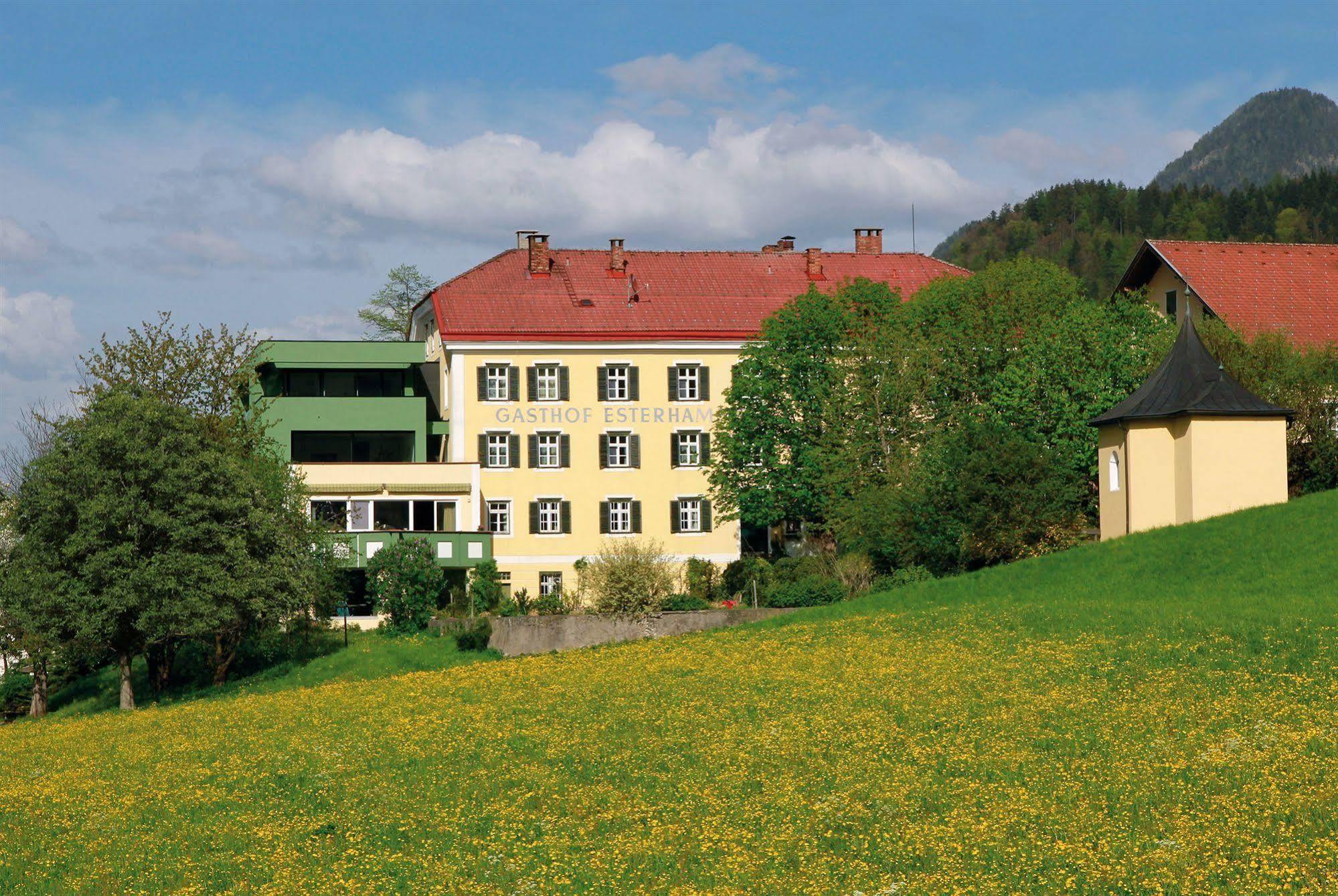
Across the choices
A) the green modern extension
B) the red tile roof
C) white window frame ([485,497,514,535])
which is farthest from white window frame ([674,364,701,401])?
the green modern extension

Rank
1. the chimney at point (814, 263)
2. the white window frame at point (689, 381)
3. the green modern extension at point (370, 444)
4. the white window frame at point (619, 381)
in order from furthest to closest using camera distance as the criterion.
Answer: the chimney at point (814, 263)
the white window frame at point (689, 381)
the white window frame at point (619, 381)
the green modern extension at point (370, 444)

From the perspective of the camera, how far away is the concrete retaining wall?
47.2 meters

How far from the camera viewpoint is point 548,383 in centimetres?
6462

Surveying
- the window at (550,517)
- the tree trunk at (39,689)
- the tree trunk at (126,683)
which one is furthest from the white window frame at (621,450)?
the tree trunk at (126,683)

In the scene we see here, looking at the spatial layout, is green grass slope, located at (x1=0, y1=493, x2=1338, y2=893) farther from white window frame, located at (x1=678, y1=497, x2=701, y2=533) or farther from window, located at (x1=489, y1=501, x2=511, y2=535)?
white window frame, located at (x1=678, y1=497, x2=701, y2=533)

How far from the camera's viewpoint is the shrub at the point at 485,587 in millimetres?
54219

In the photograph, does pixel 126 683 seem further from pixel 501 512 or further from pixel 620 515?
pixel 620 515

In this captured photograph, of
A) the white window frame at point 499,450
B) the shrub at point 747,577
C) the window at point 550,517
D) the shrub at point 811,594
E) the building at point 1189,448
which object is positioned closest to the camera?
the building at point 1189,448

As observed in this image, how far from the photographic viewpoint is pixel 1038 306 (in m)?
60.6

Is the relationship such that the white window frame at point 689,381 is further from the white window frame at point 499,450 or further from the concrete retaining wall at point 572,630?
the concrete retaining wall at point 572,630

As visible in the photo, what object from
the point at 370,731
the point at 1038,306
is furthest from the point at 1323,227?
the point at 370,731

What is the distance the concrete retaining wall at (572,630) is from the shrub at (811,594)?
3135mm

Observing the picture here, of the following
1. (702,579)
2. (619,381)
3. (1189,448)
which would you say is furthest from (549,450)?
(1189,448)

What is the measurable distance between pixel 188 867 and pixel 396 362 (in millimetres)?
46434
